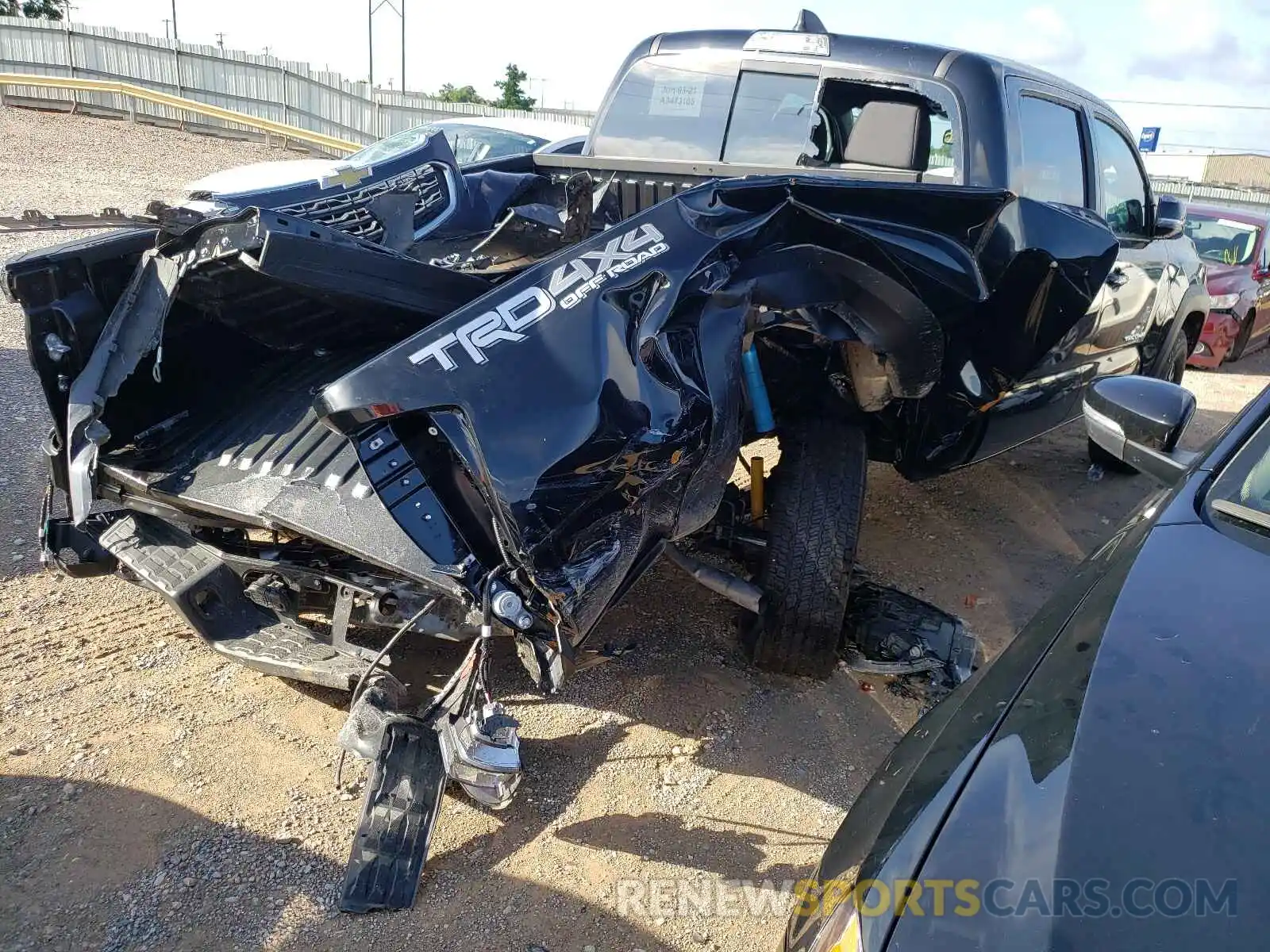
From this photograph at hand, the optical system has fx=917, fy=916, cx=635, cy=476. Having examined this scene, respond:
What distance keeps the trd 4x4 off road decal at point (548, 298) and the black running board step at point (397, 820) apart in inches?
40.6

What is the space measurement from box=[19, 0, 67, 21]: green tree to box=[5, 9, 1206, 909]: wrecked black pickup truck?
4375 centimetres

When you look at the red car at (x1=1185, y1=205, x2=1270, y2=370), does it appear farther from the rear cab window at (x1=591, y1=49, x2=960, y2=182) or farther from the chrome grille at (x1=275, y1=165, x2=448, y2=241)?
the chrome grille at (x1=275, y1=165, x2=448, y2=241)

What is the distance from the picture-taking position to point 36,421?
5.17m

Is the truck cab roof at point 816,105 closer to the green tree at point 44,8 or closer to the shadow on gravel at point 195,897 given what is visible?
the shadow on gravel at point 195,897

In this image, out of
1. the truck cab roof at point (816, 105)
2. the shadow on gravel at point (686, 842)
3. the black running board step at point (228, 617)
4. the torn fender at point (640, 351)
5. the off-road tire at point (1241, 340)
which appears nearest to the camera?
the torn fender at point (640, 351)

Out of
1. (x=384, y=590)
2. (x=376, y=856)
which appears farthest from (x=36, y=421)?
(x=376, y=856)

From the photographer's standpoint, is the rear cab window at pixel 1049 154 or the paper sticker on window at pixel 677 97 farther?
the paper sticker on window at pixel 677 97

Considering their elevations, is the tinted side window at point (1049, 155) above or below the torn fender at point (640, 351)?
above

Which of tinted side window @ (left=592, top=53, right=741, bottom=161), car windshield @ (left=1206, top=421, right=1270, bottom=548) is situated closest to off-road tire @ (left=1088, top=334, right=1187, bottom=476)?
tinted side window @ (left=592, top=53, right=741, bottom=161)

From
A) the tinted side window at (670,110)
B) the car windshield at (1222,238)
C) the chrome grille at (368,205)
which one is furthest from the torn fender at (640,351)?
the car windshield at (1222,238)

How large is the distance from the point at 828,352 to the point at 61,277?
252 centimetres

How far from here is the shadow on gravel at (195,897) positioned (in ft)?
7.10

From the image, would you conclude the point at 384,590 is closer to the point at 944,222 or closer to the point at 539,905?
the point at 539,905

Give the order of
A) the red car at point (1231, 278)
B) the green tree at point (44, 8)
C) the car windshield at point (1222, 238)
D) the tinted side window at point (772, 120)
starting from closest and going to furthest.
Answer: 1. the tinted side window at point (772, 120)
2. the red car at point (1231, 278)
3. the car windshield at point (1222, 238)
4. the green tree at point (44, 8)
